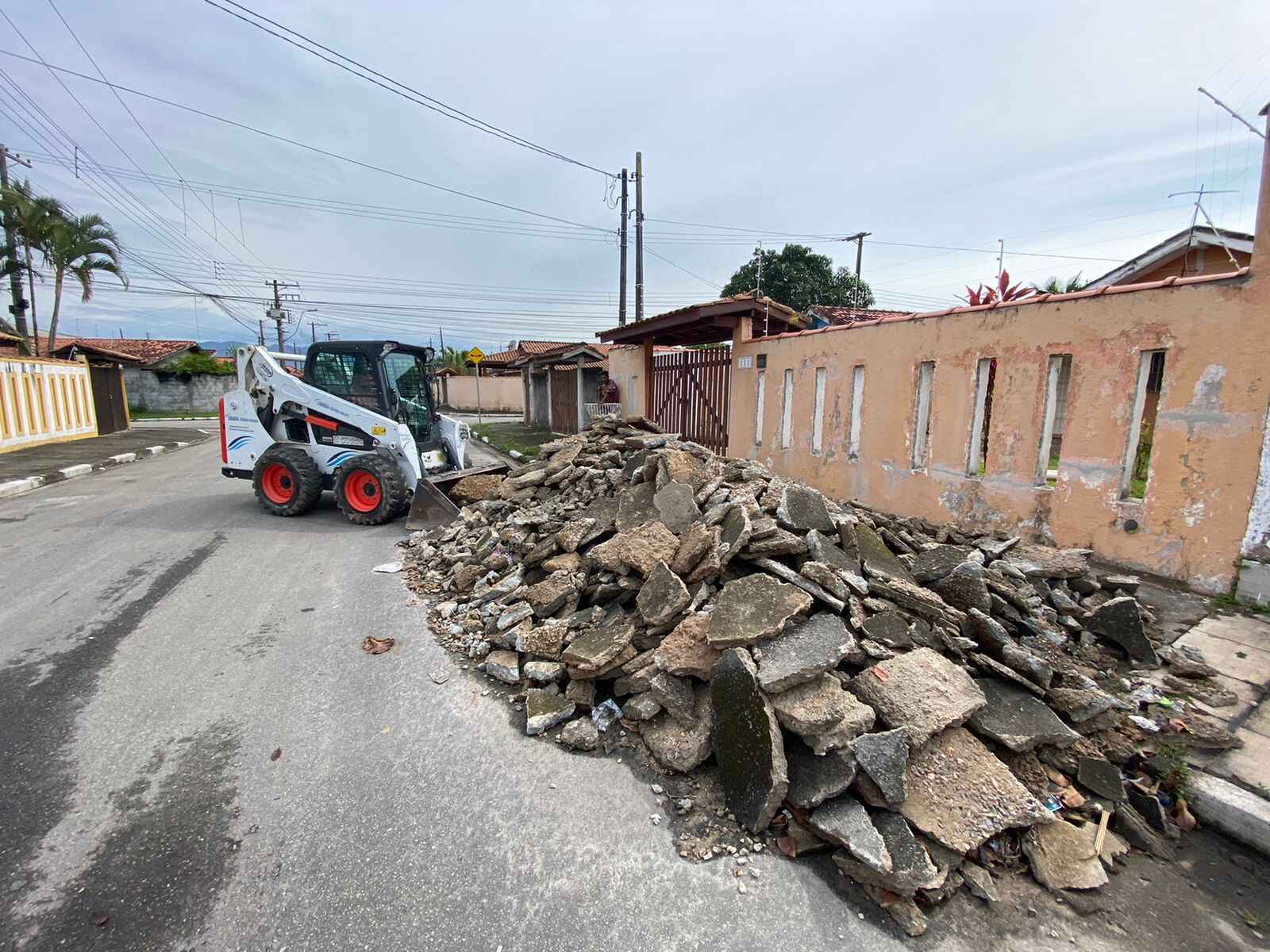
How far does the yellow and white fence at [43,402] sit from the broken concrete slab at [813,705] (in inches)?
765

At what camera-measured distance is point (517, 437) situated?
17.3m

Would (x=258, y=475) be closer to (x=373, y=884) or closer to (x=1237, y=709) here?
(x=373, y=884)

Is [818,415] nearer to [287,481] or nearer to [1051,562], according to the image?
[1051,562]

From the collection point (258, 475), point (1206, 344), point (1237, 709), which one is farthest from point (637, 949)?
point (258, 475)

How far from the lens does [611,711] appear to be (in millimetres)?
3119

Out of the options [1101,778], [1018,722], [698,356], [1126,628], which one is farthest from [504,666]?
→ [698,356]

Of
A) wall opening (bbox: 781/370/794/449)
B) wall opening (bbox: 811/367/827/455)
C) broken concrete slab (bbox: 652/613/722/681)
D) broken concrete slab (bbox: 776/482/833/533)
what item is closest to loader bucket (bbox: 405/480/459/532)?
broken concrete slab (bbox: 776/482/833/533)

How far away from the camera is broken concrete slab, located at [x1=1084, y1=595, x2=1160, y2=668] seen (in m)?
3.29

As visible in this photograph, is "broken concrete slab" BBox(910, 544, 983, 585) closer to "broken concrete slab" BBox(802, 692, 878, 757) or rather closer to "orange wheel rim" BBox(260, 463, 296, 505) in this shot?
"broken concrete slab" BBox(802, 692, 878, 757)

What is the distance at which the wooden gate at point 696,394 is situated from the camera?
9414 mm

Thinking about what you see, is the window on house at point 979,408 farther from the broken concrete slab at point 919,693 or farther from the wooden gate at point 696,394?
the wooden gate at point 696,394

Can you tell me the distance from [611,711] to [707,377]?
293 inches

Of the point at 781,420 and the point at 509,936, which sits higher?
the point at 781,420

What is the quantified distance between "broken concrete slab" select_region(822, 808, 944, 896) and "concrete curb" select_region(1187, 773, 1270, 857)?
53.9 inches
